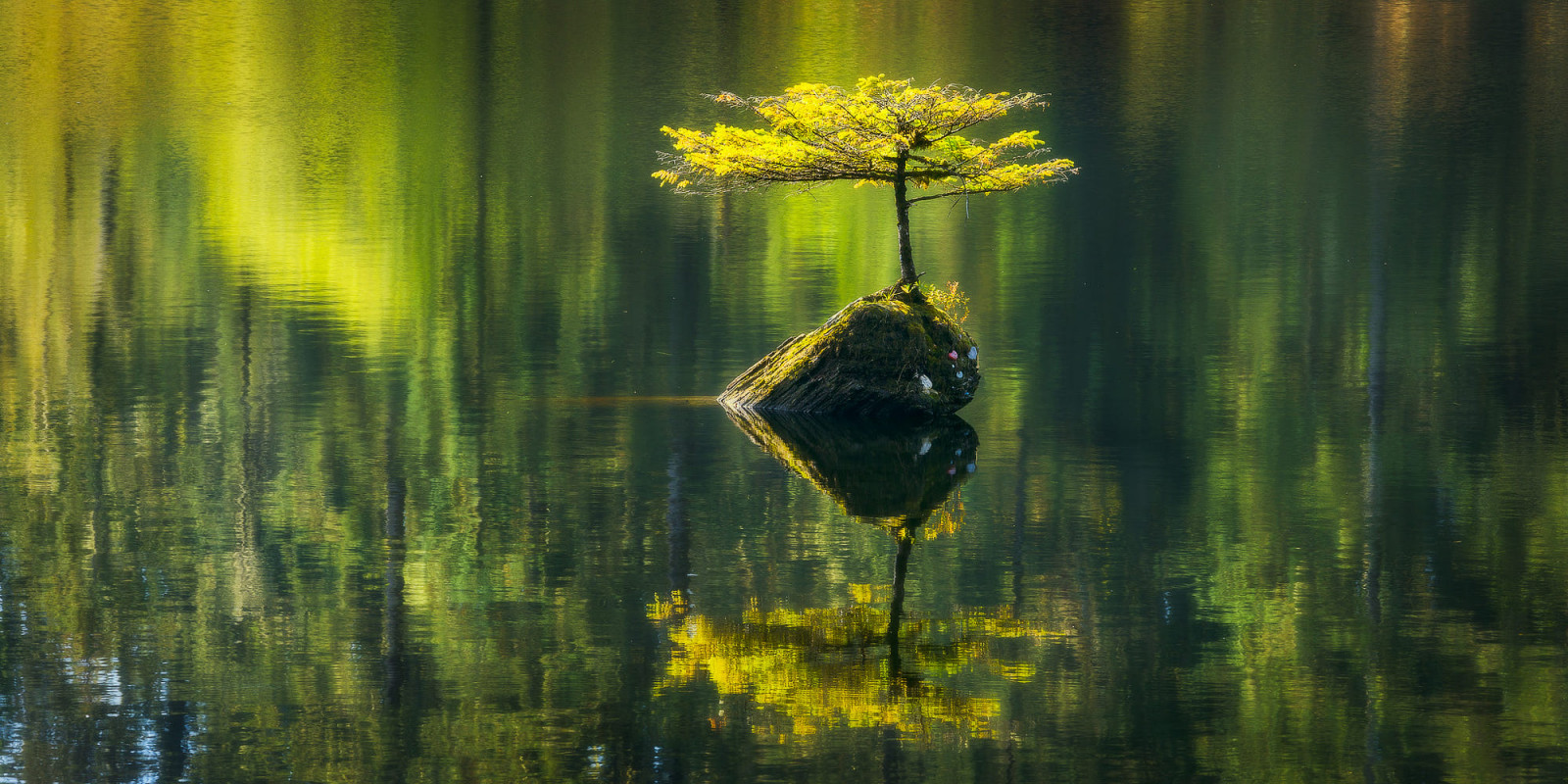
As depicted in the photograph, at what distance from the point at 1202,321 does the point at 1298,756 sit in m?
26.8

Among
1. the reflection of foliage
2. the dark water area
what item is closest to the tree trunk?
the dark water area

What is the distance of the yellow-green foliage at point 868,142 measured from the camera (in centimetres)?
2352

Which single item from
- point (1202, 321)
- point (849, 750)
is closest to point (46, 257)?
point (1202, 321)

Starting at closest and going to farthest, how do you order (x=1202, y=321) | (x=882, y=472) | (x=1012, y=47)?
1. (x=882, y=472)
2. (x=1202, y=321)
3. (x=1012, y=47)

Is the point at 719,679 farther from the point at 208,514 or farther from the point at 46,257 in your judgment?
the point at 46,257

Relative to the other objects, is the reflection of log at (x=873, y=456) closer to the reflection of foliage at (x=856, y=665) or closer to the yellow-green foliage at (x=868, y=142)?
the yellow-green foliage at (x=868, y=142)

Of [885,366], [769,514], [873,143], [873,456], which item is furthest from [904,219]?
[769,514]

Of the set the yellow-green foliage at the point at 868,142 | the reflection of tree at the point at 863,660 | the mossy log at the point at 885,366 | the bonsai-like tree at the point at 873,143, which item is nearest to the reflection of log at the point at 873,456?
the mossy log at the point at 885,366

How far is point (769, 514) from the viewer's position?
16406 mm

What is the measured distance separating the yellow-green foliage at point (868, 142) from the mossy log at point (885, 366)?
200cm

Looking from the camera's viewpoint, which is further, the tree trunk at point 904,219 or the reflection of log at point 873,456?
the tree trunk at point 904,219

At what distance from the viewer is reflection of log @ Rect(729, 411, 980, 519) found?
56.8 feet

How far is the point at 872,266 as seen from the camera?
5716 centimetres

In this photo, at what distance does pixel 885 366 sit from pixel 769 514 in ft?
21.1
